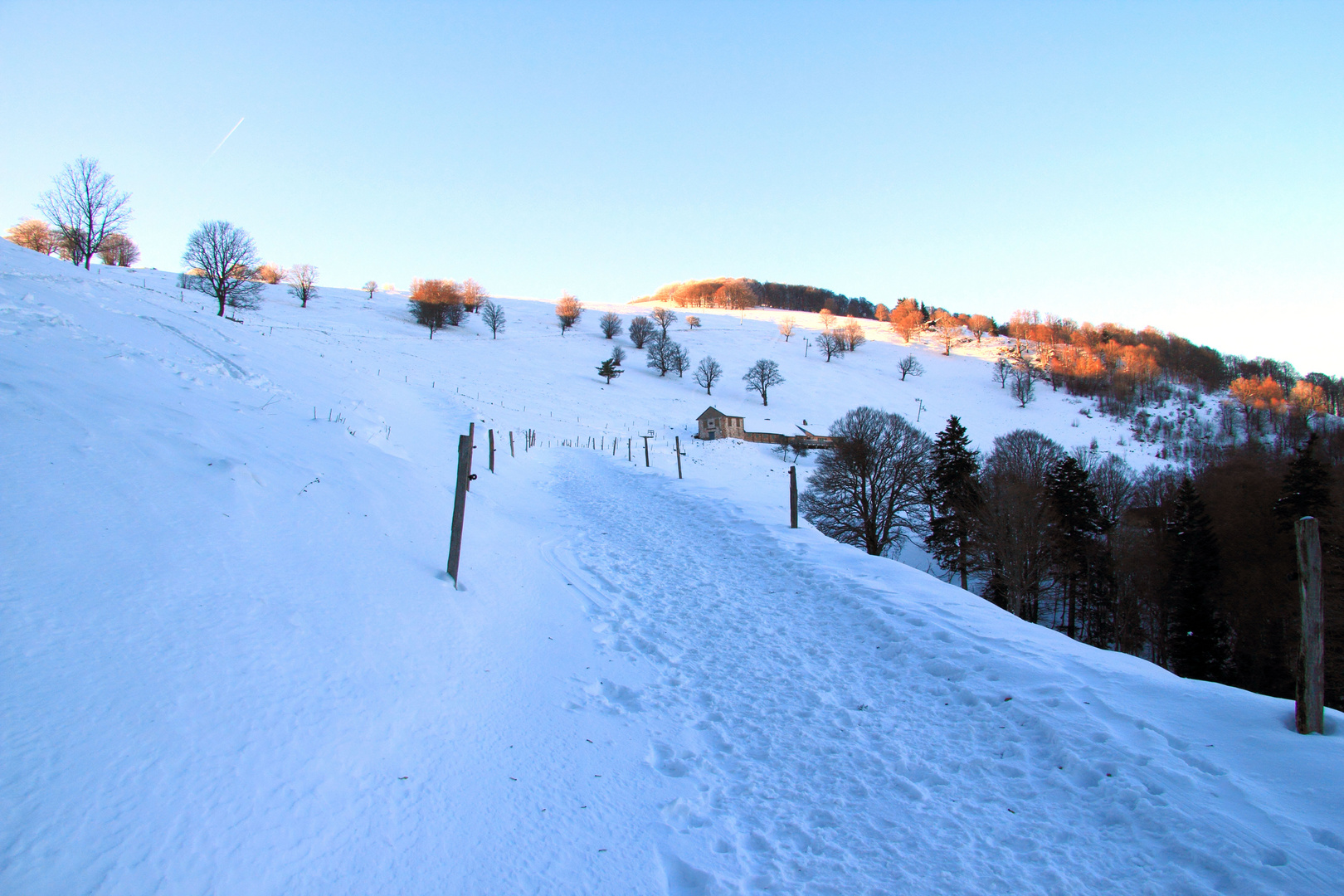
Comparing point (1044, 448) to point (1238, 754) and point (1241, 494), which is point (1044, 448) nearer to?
point (1241, 494)

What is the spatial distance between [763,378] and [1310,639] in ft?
213

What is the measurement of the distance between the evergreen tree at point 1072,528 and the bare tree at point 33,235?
294 feet

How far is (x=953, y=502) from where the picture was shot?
32938mm

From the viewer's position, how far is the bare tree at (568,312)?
294 ft

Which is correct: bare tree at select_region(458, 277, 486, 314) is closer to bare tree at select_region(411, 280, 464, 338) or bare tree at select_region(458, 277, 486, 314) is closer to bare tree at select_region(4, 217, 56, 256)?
bare tree at select_region(411, 280, 464, 338)

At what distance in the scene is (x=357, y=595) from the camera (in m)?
5.91

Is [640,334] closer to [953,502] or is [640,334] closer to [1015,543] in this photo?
[953,502]

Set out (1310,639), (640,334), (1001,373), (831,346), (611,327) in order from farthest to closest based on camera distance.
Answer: (831,346), (611,327), (1001,373), (640,334), (1310,639)

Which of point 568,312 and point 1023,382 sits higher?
point 568,312

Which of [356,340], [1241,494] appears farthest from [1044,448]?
[356,340]

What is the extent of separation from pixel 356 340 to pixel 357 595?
5653cm

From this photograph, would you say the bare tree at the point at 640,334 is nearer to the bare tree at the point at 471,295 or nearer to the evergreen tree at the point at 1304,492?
the bare tree at the point at 471,295

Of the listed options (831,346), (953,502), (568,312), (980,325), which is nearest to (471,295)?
(568,312)

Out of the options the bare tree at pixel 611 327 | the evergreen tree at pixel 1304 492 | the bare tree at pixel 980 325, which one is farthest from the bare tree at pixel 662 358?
the bare tree at pixel 980 325
